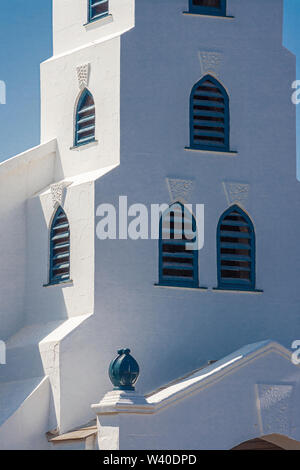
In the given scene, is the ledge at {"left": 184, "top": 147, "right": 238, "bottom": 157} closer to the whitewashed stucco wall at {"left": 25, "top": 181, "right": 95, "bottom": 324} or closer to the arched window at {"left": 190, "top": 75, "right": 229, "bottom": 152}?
the arched window at {"left": 190, "top": 75, "right": 229, "bottom": 152}

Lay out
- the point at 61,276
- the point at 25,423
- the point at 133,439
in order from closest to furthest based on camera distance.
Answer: the point at 133,439
the point at 25,423
the point at 61,276

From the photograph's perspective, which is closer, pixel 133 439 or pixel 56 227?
pixel 133 439

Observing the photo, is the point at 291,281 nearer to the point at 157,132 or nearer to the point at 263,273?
the point at 263,273

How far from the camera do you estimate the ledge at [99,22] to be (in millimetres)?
27297

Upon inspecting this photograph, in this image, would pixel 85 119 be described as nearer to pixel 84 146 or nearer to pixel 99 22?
pixel 84 146

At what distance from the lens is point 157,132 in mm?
26281

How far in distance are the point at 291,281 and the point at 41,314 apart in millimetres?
5436

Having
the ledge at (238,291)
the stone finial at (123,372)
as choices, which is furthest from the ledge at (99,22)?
the stone finial at (123,372)

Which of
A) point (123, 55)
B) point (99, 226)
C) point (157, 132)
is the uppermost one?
point (123, 55)

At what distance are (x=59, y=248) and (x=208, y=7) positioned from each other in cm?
630

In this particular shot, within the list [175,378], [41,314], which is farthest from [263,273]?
[41,314]

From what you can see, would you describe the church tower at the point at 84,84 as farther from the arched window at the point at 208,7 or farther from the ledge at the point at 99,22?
the arched window at the point at 208,7

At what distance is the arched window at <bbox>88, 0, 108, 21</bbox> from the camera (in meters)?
27.5

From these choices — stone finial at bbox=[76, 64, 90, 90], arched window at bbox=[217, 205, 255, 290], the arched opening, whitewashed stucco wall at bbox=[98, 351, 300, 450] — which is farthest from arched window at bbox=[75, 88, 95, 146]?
the arched opening
